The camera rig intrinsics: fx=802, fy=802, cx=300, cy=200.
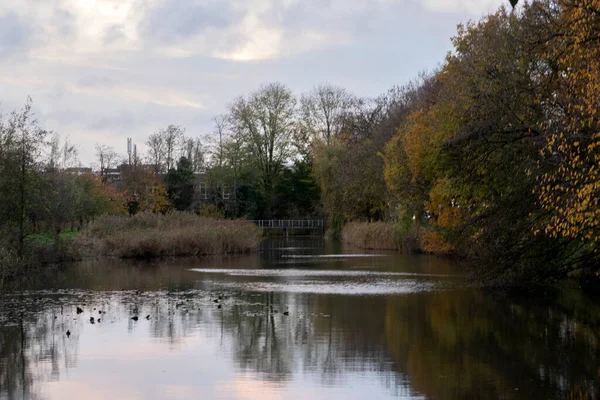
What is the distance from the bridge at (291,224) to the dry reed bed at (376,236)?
19211 millimetres

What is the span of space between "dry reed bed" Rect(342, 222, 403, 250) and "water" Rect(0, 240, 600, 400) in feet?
73.6

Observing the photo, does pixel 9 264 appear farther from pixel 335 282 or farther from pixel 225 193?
pixel 225 193

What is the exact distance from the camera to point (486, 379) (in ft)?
38.3

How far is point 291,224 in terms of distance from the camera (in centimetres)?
7569

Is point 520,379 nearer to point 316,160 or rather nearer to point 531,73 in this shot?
point 531,73

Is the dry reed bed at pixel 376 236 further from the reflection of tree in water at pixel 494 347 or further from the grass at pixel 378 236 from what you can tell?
the reflection of tree in water at pixel 494 347

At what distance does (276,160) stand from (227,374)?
63321 mm

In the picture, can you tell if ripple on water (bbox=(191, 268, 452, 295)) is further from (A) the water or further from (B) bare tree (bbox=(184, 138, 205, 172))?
(B) bare tree (bbox=(184, 138, 205, 172))

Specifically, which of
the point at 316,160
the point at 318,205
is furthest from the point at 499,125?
the point at 318,205

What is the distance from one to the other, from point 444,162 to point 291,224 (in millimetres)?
51477

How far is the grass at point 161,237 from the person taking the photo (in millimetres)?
40656

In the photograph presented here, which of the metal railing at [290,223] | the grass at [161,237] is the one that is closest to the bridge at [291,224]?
the metal railing at [290,223]

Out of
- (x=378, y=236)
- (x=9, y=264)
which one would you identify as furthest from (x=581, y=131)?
(x=378, y=236)

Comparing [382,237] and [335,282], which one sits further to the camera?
[382,237]
